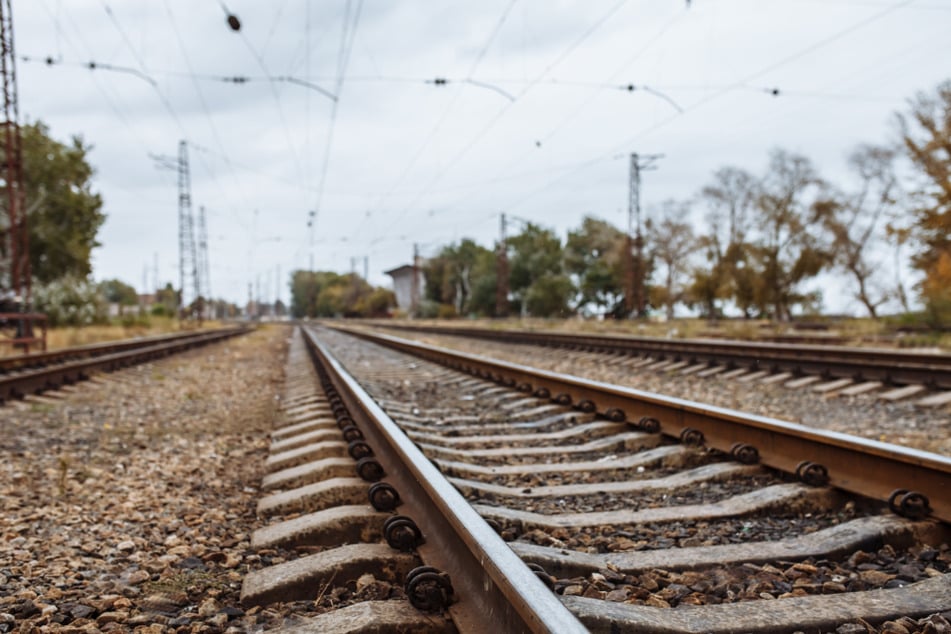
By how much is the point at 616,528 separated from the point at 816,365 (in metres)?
6.33

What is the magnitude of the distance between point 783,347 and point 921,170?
18.7m

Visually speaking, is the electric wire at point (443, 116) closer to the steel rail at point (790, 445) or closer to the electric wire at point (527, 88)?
the electric wire at point (527, 88)

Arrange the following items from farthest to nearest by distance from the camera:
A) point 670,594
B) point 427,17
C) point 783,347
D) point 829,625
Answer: point 427,17, point 783,347, point 670,594, point 829,625

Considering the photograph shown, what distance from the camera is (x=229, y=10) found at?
432 inches

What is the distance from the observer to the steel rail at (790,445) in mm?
2717

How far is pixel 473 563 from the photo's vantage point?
1958 mm

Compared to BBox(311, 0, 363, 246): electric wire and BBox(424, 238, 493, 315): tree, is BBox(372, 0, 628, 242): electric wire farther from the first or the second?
BBox(424, 238, 493, 315): tree

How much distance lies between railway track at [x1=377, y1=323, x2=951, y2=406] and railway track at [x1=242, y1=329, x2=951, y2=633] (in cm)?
357

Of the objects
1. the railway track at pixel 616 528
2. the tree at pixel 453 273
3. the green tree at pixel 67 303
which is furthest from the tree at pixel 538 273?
the railway track at pixel 616 528

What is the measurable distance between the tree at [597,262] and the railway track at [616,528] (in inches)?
2020

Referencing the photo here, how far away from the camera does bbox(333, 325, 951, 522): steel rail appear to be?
272 cm

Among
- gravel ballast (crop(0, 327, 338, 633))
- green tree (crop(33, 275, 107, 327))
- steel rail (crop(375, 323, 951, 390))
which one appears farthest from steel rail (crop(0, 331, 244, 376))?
green tree (crop(33, 275, 107, 327))

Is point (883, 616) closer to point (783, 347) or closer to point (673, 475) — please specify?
point (673, 475)

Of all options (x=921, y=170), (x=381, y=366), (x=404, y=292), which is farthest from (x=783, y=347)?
(x=404, y=292)
